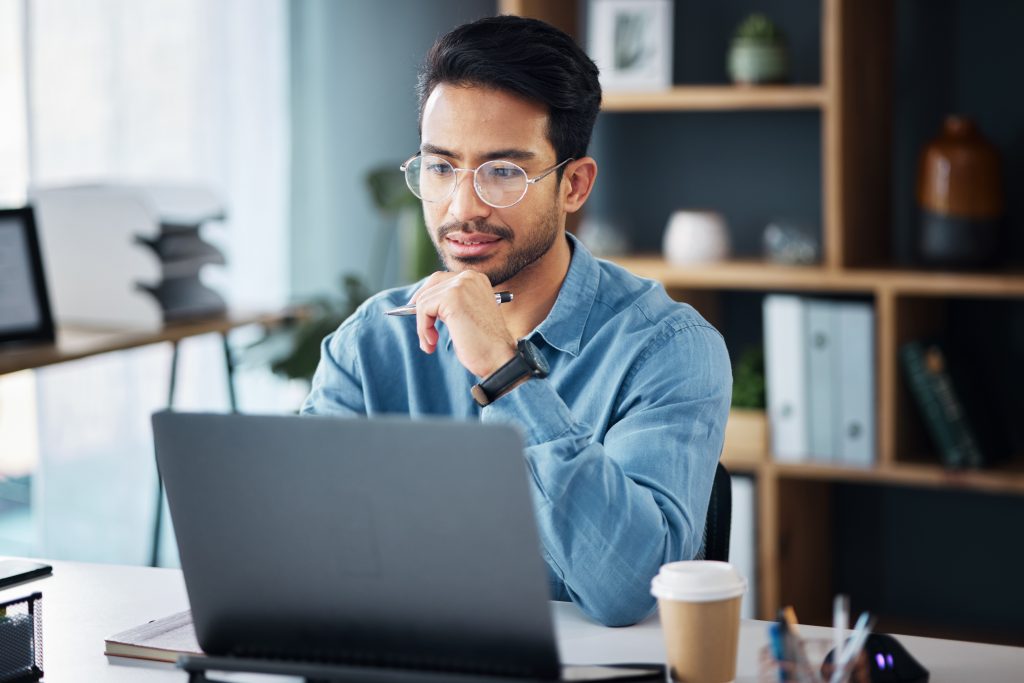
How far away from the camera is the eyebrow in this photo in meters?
1.67

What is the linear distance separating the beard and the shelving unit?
4.56 feet

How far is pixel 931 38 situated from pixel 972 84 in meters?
0.15

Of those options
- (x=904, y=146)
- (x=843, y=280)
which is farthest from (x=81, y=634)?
(x=904, y=146)

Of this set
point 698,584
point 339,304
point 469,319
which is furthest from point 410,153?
point 698,584

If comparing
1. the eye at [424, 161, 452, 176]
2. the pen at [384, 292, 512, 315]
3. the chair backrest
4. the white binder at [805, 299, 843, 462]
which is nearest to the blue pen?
the chair backrest

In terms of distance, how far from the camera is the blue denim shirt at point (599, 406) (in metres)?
1.39

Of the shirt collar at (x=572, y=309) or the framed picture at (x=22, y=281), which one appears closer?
the shirt collar at (x=572, y=309)

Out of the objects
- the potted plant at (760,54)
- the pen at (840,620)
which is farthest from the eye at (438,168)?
the potted plant at (760,54)

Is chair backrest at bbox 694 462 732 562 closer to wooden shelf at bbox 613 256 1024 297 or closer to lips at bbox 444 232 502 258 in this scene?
lips at bbox 444 232 502 258

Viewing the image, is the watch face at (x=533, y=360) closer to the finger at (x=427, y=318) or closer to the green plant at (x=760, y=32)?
the finger at (x=427, y=318)

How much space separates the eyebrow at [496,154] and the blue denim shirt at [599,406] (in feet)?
0.57

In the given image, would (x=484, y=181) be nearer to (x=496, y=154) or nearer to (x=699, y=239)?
(x=496, y=154)

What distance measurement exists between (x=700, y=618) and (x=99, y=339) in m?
2.00

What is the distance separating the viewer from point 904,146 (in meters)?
3.20
